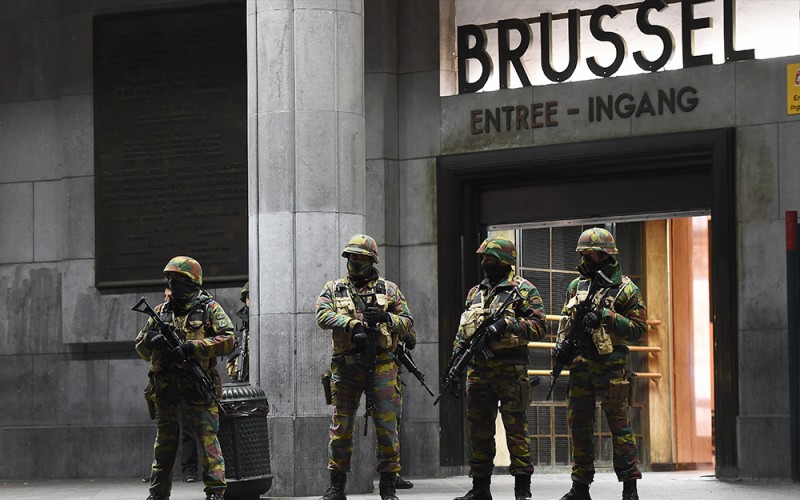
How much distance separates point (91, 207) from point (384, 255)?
390 centimetres

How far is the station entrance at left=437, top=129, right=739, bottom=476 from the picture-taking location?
15.2 m

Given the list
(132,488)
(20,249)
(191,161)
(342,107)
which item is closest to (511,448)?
(342,107)

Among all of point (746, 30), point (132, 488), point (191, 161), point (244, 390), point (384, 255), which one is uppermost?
point (746, 30)

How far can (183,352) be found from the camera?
469 inches

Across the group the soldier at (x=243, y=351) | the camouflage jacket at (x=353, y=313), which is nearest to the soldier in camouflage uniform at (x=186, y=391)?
the camouflage jacket at (x=353, y=313)

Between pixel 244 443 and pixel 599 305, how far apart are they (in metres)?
3.74

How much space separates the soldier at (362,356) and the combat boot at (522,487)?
3.48 feet

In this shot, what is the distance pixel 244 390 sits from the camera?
1387 cm

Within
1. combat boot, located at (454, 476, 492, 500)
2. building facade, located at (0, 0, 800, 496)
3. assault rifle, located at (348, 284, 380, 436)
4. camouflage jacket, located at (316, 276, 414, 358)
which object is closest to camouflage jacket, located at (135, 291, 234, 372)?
camouflage jacket, located at (316, 276, 414, 358)

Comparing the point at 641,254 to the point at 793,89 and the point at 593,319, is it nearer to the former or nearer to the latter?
the point at 793,89

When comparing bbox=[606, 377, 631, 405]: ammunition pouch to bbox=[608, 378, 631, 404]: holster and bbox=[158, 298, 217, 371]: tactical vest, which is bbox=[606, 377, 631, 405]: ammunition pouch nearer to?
bbox=[608, 378, 631, 404]: holster

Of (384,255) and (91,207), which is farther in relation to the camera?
(91,207)

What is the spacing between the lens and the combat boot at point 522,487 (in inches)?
498

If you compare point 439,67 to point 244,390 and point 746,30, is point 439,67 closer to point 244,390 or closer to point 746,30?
point 746,30
